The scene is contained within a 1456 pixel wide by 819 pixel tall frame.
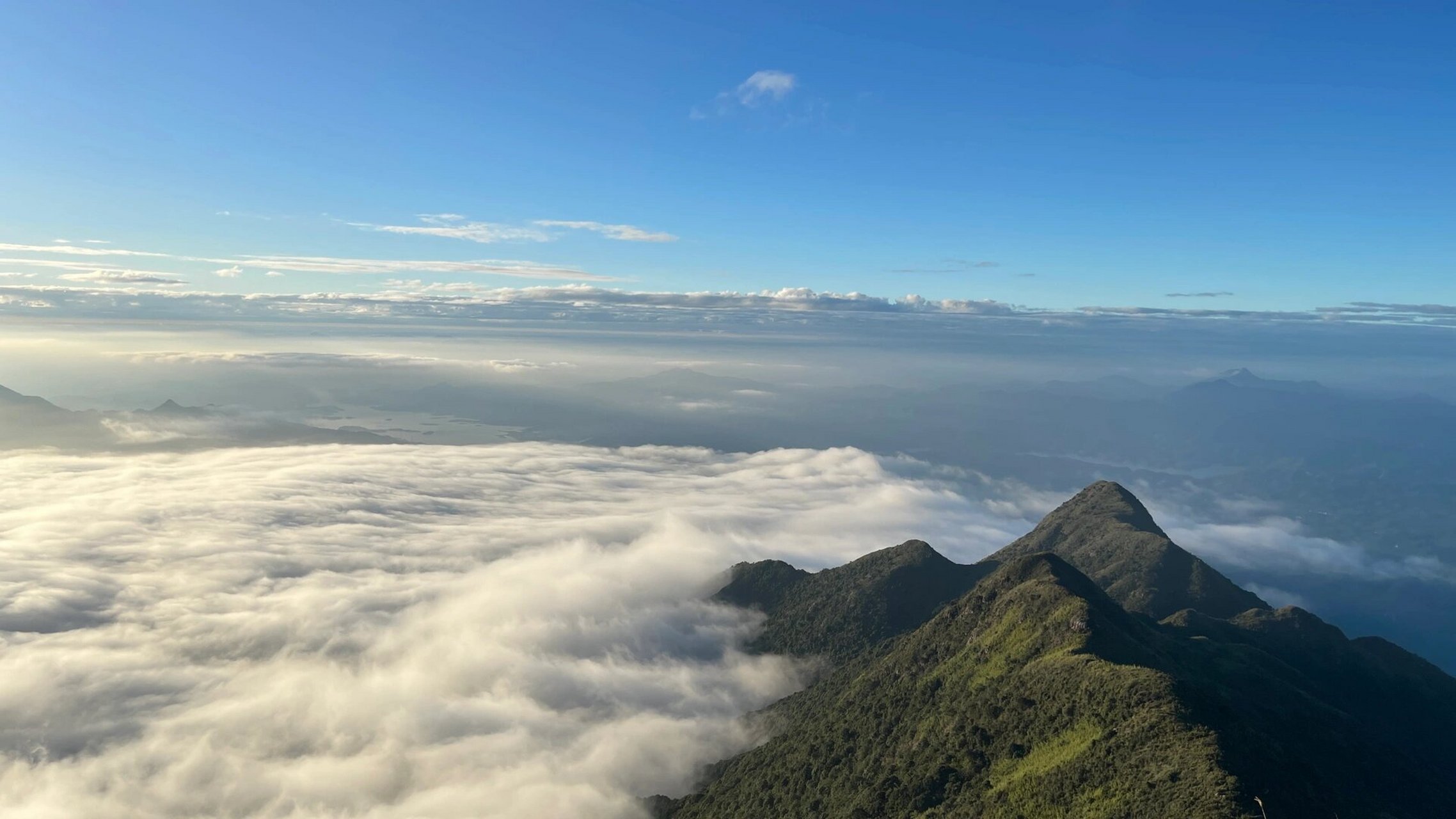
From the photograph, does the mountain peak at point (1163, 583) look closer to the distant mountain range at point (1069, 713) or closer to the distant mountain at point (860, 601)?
the distant mountain range at point (1069, 713)

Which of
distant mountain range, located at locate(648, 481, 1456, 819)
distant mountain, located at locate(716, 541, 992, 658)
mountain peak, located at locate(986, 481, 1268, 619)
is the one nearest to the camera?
distant mountain range, located at locate(648, 481, 1456, 819)

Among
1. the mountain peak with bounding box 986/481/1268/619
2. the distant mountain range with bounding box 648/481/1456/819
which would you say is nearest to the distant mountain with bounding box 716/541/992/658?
the distant mountain range with bounding box 648/481/1456/819

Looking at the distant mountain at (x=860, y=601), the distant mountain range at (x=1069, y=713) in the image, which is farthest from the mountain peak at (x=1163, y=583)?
the distant mountain at (x=860, y=601)

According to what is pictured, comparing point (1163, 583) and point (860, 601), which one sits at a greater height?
point (860, 601)

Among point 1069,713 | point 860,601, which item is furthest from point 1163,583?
point 1069,713

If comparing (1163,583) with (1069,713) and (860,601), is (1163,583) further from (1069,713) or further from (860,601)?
(1069,713)

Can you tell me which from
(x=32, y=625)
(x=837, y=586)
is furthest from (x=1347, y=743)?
(x=32, y=625)

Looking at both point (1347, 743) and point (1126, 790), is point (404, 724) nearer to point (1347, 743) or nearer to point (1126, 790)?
point (1126, 790)

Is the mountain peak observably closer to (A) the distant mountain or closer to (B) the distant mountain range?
(B) the distant mountain range
